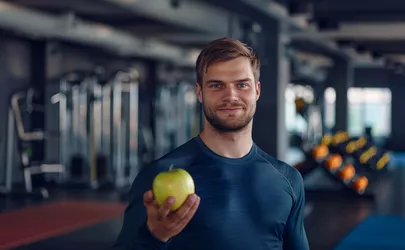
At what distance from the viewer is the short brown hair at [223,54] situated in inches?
61.9

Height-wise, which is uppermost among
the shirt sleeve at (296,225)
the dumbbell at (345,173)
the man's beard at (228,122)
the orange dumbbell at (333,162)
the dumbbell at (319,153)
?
the man's beard at (228,122)

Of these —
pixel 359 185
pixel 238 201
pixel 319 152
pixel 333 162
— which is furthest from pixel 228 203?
pixel 359 185

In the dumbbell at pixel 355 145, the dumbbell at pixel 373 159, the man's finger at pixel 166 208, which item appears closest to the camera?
the man's finger at pixel 166 208

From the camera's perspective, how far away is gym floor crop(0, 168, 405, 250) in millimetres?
6199

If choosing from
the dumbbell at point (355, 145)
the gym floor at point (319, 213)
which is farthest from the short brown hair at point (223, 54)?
the dumbbell at point (355, 145)

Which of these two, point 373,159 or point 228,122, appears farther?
point 373,159

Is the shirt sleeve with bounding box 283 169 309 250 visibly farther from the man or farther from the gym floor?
the gym floor

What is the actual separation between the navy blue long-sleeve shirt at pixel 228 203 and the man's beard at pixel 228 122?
81 mm

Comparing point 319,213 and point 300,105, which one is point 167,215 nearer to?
point 319,213

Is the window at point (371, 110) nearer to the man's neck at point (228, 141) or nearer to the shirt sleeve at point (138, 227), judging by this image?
the man's neck at point (228, 141)

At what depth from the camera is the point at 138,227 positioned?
151 centimetres

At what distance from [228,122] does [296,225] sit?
313mm

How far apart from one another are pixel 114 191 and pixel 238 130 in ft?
29.2

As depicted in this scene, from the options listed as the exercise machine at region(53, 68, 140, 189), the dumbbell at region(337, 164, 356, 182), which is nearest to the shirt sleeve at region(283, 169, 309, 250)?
the dumbbell at region(337, 164, 356, 182)
